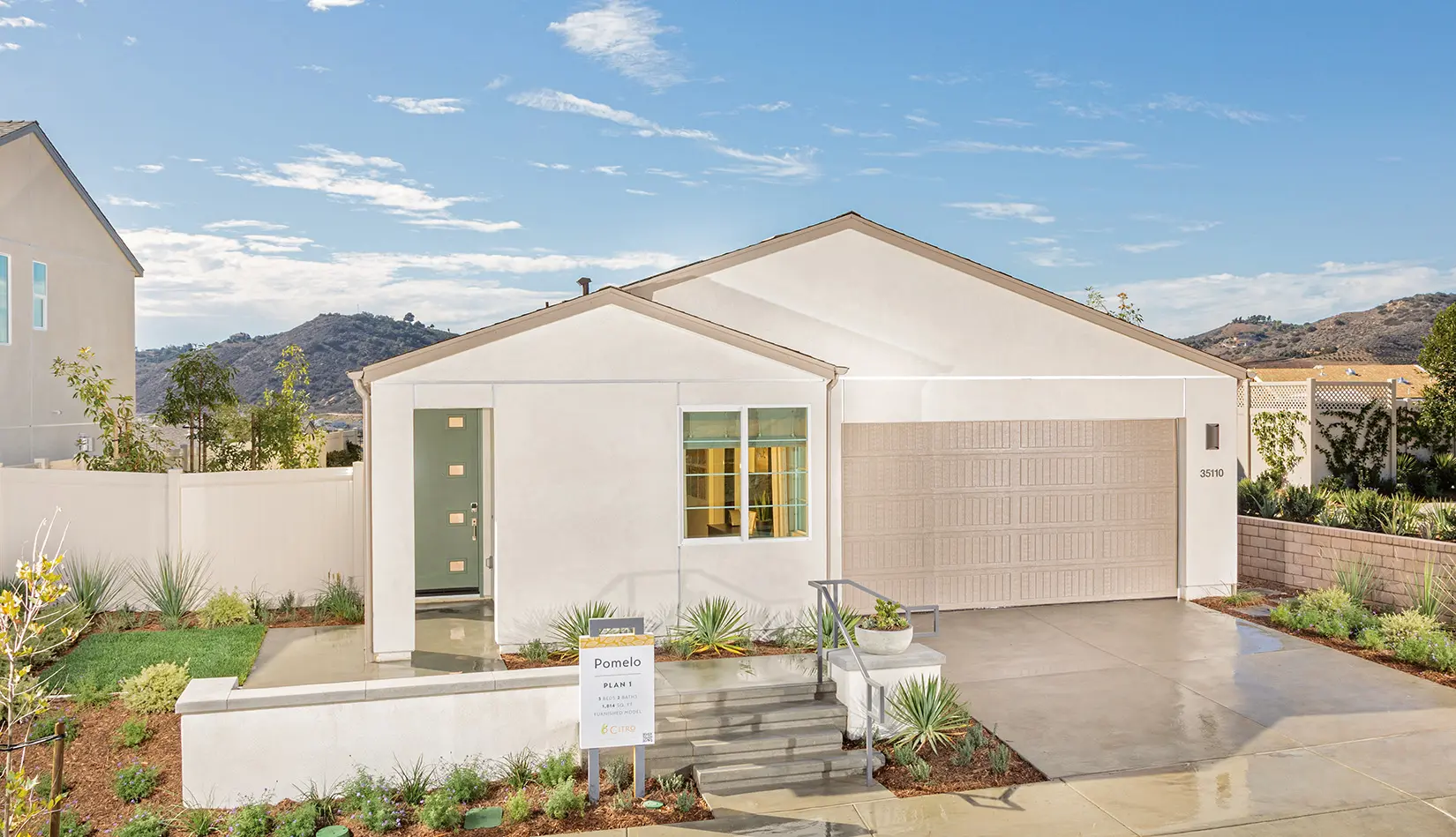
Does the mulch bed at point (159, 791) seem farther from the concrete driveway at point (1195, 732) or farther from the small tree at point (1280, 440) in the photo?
the small tree at point (1280, 440)

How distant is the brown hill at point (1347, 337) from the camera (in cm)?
5050

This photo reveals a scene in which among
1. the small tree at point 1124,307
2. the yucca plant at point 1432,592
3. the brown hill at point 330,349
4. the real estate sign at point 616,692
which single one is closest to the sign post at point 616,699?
the real estate sign at point 616,692

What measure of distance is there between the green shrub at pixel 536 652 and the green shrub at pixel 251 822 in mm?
2850

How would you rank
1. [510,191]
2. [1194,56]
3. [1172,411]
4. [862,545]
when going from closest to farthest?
[862,545] → [1172,411] → [1194,56] → [510,191]

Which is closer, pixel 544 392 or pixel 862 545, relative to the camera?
pixel 544 392

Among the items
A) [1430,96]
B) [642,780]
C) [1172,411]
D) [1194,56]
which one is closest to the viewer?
[642,780]

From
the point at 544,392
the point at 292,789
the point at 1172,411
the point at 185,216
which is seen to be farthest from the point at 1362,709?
the point at 185,216

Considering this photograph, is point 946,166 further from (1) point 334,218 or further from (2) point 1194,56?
(1) point 334,218

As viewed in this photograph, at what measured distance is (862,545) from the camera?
476 inches

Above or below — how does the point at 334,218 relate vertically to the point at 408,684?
above

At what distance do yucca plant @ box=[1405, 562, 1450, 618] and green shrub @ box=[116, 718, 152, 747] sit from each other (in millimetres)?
13072

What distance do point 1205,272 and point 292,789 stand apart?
34347 millimetres

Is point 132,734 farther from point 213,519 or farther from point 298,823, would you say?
point 213,519

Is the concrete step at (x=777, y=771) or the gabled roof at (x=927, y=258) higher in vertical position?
the gabled roof at (x=927, y=258)
